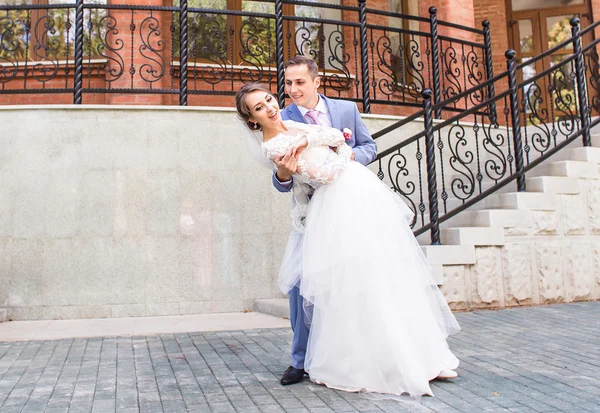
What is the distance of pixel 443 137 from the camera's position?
8.03 m

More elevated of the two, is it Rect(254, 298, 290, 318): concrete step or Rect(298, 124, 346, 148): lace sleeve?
Rect(298, 124, 346, 148): lace sleeve

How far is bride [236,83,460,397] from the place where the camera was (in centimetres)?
303

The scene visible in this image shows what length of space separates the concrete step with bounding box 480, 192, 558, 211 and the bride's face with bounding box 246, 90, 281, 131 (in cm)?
423

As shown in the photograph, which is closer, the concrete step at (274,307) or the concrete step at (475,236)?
the concrete step at (274,307)

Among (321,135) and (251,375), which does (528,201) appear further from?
(251,375)

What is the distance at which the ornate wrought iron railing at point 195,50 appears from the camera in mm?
7152

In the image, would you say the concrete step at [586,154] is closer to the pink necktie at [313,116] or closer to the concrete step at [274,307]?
the concrete step at [274,307]

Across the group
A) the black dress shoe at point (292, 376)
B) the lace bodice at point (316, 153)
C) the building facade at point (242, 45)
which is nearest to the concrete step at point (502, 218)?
the building facade at point (242, 45)

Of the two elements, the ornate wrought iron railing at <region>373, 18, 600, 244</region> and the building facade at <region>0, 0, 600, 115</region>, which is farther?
the building facade at <region>0, 0, 600, 115</region>

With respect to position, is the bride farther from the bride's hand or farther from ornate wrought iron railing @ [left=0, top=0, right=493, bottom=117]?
ornate wrought iron railing @ [left=0, top=0, right=493, bottom=117]

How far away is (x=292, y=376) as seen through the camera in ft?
10.8

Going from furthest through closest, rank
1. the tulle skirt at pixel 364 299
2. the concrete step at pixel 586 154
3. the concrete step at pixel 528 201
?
1. the concrete step at pixel 586 154
2. the concrete step at pixel 528 201
3. the tulle skirt at pixel 364 299

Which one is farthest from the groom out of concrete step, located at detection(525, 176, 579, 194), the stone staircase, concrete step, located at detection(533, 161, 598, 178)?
concrete step, located at detection(533, 161, 598, 178)

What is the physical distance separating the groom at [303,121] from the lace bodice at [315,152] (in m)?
0.08
